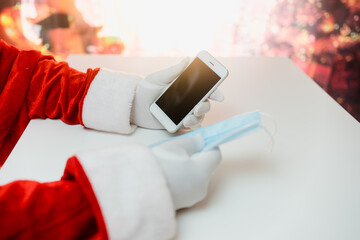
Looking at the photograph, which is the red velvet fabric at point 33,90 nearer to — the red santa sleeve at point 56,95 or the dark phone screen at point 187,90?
the red santa sleeve at point 56,95

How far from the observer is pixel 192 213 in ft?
1.49

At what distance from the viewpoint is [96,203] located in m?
0.37

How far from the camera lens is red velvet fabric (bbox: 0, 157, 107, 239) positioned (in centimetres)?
36

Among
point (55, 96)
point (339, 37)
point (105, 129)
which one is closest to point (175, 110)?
point (105, 129)

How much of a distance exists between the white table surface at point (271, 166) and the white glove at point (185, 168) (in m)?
0.04

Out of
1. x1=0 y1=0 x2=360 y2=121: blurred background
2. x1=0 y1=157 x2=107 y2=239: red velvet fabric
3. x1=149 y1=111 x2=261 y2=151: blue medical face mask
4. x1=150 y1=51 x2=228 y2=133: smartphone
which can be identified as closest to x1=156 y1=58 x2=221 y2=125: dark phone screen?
x1=150 y1=51 x2=228 y2=133: smartphone

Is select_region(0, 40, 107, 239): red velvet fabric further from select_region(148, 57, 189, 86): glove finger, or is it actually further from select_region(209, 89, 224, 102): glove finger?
select_region(209, 89, 224, 102): glove finger

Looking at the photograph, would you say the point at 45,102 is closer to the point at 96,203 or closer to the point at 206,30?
the point at 96,203

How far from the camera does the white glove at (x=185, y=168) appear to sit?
420mm

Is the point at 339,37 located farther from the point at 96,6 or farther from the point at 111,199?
the point at 111,199

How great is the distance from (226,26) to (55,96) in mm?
1205

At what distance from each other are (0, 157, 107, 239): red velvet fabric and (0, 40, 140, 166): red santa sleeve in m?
0.19

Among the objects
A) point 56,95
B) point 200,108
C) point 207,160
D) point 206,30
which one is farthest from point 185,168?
point 206,30

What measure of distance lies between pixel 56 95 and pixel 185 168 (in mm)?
331
